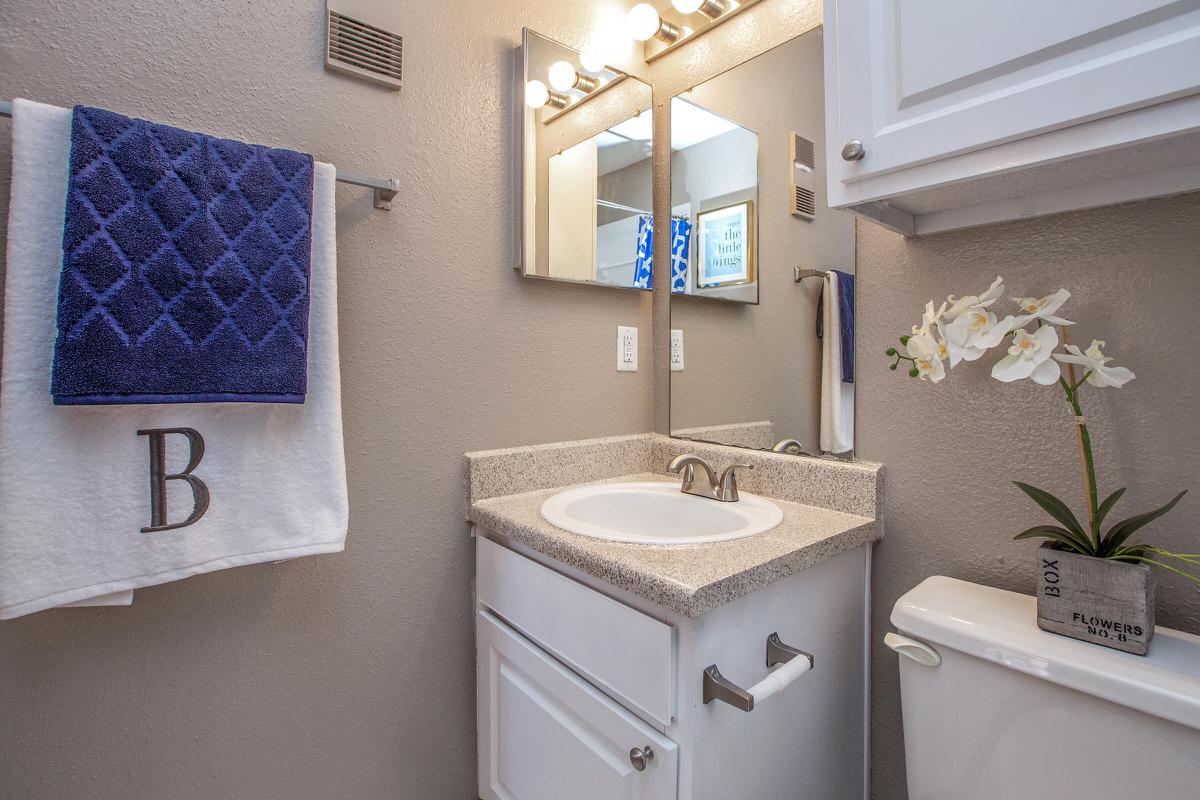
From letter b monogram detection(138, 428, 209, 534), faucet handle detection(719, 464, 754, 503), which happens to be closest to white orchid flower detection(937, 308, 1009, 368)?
faucet handle detection(719, 464, 754, 503)

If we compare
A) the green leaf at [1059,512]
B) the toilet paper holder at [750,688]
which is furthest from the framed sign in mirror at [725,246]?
the toilet paper holder at [750,688]

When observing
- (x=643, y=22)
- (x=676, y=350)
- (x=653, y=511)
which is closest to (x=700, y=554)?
(x=653, y=511)

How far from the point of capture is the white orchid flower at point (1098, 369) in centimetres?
75

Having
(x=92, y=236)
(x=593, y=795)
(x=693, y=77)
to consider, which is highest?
(x=693, y=77)

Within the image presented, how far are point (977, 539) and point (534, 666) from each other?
819mm

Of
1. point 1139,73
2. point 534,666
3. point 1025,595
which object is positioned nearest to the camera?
point 1139,73

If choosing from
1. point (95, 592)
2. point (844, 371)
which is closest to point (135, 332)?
point (95, 592)

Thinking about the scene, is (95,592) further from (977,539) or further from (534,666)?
(977,539)

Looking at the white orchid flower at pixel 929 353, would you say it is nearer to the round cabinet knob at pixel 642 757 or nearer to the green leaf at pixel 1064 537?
the green leaf at pixel 1064 537

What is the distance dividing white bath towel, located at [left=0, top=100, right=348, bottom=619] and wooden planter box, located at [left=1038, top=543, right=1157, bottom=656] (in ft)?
3.63

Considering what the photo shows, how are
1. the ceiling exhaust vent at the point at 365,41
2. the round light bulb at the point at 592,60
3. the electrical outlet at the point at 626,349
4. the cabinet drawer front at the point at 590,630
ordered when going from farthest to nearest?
the electrical outlet at the point at 626,349 → the round light bulb at the point at 592,60 → the ceiling exhaust vent at the point at 365,41 → the cabinet drawer front at the point at 590,630

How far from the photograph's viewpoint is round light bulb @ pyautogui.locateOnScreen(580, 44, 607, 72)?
1.38 meters

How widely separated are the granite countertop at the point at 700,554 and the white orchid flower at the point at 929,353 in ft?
1.01

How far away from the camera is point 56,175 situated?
2.56 ft
